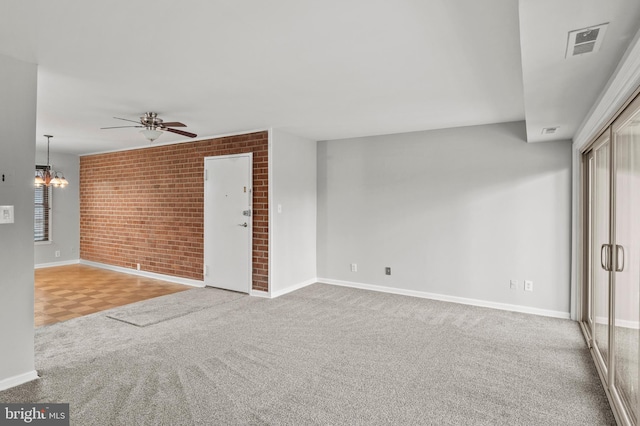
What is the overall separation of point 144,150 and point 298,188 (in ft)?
9.86

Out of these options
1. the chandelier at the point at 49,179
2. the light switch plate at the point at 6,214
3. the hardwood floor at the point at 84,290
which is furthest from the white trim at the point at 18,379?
the chandelier at the point at 49,179

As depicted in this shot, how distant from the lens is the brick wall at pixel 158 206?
504cm

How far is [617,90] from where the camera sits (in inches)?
79.2

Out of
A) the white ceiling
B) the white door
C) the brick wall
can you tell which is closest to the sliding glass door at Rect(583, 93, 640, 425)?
the white ceiling

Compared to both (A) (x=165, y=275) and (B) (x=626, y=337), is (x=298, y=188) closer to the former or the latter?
(A) (x=165, y=275)

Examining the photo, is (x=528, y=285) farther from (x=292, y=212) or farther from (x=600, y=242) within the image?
(x=292, y=212)

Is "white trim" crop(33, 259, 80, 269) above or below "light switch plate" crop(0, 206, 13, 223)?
below

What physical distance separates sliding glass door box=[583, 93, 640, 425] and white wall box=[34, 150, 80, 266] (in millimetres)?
8587

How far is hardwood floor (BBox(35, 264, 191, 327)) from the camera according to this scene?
4324 millimetres

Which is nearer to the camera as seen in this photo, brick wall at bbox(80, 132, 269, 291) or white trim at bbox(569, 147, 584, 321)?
white trim at bbox(569, 147, 584, 321)

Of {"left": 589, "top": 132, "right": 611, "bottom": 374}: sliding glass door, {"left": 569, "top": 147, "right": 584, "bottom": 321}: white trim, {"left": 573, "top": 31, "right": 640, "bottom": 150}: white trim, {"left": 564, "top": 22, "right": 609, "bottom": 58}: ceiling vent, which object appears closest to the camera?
{"left": 564, "top": 22, "right": 609, "bottom": 58}: ceiling vent

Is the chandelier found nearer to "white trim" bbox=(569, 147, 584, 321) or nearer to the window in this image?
the window

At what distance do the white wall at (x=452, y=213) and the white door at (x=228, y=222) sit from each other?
1245 millimetres

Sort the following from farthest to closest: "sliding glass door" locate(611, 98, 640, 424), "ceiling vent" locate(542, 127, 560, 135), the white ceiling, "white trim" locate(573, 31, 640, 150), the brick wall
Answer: the brick wall, "ceiling vent" locate(542, 127, 560, 135), "sliding glass door" locate(611, 98, 640, 424), the white ceiling, "white trim" locate(573, 31, 640, 150)
